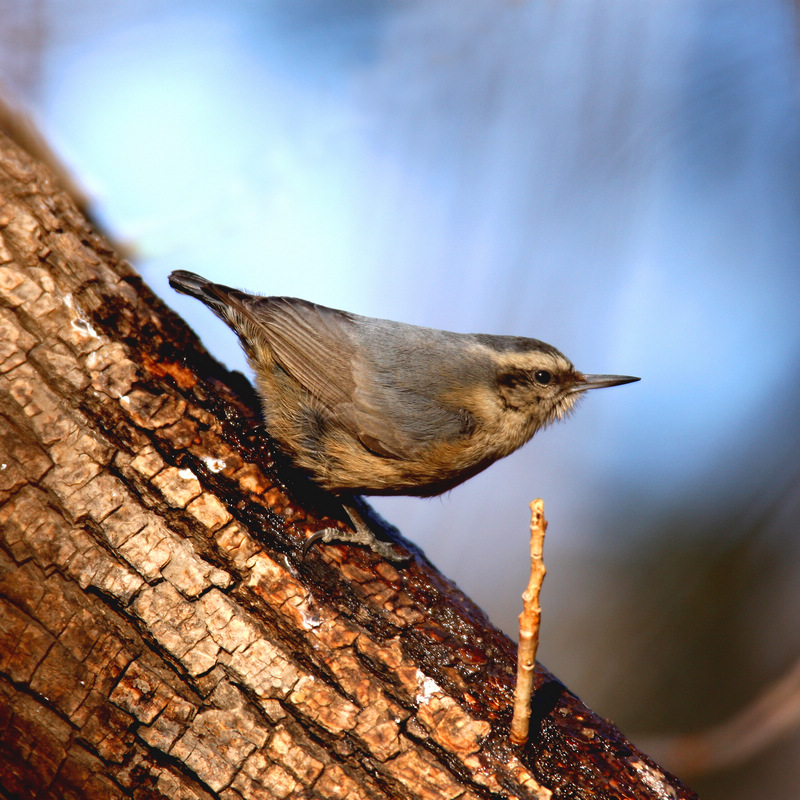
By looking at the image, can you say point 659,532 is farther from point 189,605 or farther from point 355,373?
point 189,605

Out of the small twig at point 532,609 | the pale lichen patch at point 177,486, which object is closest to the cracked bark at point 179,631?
the pale lichen patch at point 177,486

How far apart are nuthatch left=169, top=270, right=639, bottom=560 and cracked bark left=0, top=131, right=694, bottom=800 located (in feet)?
2.33

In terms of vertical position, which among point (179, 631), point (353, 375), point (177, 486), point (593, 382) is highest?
point (593, 382)

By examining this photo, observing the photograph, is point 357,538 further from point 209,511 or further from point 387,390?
point 387,390

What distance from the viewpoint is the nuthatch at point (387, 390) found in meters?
3.18

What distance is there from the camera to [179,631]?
6.79 feet

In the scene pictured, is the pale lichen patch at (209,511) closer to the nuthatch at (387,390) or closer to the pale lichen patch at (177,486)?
the pale lichen patch at (177,486)

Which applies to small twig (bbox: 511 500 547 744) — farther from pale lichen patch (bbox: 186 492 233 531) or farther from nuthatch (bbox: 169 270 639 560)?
nuthatch (bbox: 169 270 639 560)

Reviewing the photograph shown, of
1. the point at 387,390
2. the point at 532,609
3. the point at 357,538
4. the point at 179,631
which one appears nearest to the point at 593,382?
the point at 387,390

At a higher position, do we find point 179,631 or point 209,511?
point 209,511

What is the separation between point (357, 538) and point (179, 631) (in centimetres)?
82

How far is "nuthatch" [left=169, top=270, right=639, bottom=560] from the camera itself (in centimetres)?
318

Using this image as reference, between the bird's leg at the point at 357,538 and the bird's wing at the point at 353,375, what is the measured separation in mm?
392

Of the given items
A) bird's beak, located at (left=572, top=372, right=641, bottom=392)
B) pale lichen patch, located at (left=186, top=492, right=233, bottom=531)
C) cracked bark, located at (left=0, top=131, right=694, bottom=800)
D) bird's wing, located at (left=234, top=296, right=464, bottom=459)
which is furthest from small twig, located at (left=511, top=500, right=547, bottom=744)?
bird's beak, located at (left=572, top=372, right=641, bottom=392)
